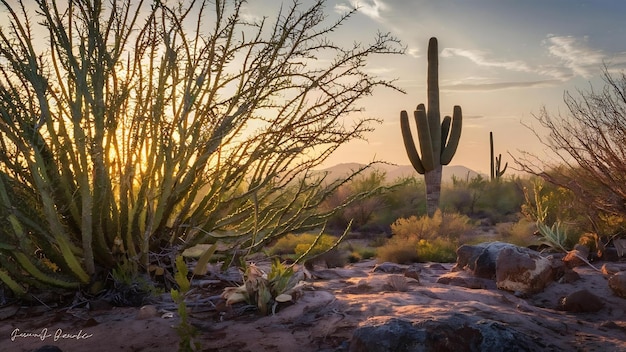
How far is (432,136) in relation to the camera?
1465 cm

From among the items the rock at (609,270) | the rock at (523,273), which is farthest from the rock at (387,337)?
the rock at (609,270)

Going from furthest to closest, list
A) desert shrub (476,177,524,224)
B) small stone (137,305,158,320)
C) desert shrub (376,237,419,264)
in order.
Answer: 1. desert shrub (476,177,524,224)
2. desert shrub (376,237,419,264)
3. small stone (137,305,158,320)

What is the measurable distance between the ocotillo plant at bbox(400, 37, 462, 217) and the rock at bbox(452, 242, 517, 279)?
7004 mm

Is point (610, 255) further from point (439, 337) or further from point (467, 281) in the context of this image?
point (439, 337)

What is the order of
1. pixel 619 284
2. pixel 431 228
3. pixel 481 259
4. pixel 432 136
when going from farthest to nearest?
pixel 432 136, pixel 431 228, pixel 481 259, pixel 619 284

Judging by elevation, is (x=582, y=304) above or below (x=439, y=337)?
below

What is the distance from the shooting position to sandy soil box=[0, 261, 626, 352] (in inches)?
151

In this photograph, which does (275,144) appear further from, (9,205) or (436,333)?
(436,333)

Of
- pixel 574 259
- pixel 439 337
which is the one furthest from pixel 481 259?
pixel 439 337

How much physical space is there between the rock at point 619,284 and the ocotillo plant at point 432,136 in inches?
336

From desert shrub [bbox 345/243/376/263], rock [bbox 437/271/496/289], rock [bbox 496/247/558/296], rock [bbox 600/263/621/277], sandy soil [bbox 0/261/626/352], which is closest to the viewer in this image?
sandy soil [bbox 0/261/626/352]

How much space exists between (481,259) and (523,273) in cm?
89

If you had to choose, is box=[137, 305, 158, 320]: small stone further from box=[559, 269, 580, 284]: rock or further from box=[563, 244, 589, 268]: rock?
box=[563, 244, 589, 268]: rock

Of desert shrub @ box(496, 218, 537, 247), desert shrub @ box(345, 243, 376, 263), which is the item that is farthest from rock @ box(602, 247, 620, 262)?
desert shrub @ box(345, 243, 376, 263)
